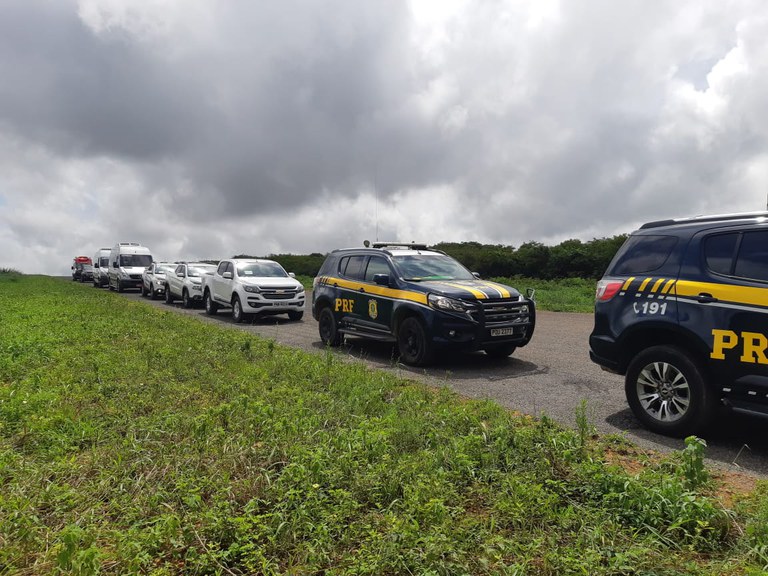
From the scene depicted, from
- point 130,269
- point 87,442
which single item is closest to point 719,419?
point 87,442

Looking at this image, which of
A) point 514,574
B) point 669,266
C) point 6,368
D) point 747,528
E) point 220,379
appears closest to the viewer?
point 514,574

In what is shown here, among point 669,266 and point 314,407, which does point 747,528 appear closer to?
point 669,266

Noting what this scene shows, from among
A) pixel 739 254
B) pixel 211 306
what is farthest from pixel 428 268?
pixel 211 306

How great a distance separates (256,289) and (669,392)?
12.3 meters

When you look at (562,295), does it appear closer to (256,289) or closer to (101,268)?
(256,289)

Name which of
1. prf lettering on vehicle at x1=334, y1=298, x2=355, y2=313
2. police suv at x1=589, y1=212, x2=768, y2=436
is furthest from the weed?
prf lettering on vehicle at x1=334, y1=298, x2=355, y2=313

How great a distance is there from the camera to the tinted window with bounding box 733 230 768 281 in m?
4.81

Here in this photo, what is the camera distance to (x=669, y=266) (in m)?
5.46

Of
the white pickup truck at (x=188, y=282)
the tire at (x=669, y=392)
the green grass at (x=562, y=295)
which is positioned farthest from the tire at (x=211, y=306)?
the tire at (x=669, y=392)

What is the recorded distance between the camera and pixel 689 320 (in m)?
5.10

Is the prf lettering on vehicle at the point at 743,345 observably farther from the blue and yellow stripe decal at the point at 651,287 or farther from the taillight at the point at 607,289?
the taillight at the point at 607,289

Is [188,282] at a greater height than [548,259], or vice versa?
[548,259]

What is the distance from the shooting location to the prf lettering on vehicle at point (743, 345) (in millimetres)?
4645

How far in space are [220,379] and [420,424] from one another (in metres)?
3.11
